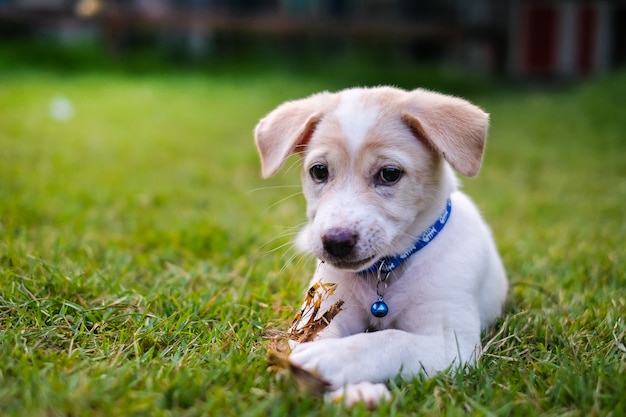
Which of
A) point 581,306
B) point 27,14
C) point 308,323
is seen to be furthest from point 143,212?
point 27,14

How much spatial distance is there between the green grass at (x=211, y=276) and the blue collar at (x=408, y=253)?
0.52 metres

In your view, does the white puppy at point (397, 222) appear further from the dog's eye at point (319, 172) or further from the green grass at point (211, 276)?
the green grass at point (211, 276)

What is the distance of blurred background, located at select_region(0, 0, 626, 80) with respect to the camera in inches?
679

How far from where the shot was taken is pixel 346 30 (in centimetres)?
1759

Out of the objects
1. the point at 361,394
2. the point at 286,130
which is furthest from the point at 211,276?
the point at 361,394

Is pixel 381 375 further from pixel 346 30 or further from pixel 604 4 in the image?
pixel 604 4

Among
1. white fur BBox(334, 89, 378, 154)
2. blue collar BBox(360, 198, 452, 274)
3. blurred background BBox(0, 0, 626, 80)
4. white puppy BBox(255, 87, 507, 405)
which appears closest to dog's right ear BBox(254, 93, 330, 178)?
white puppy BBox(255, 87, 507, 405)

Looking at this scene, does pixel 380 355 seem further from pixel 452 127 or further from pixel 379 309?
pixel 452 127

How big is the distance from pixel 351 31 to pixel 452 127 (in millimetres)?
15137

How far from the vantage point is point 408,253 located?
10.2ft

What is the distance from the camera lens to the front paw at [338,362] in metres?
2.53

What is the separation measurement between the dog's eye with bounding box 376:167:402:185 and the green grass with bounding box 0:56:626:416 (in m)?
0.80

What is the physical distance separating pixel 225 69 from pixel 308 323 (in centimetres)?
1549

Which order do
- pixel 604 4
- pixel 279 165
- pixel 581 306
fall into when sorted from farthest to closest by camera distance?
1. pixel 604 4
2. pixel 581 306
3. pixel 279 165
